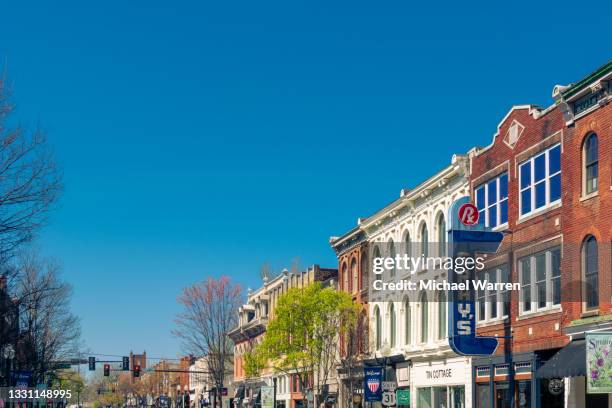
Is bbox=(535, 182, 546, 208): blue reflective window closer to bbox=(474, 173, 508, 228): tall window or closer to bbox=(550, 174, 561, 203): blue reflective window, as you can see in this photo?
bbox=(550, 174, 561, 203): blue reflective window

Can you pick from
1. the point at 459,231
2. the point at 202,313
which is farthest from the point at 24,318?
the point at 459,231

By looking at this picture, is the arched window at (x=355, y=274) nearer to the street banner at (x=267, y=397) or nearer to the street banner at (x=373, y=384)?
the street banner at (x=373, y=384)

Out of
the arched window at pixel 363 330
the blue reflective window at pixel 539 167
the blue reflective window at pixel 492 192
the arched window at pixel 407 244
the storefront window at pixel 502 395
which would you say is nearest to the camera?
the blue reflective window at pixel 539 167

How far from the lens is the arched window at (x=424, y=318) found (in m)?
52.0

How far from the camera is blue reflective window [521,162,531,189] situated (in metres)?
39.5

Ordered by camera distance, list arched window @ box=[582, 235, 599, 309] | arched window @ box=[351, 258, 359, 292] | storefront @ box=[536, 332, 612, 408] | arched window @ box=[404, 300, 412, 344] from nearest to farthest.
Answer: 1. storefront @ box=[536, 332, 612, 408]
2. arched window @ box=[582, 235, 599, 309]
3. arched window @ box=[404, 300, 412, 344]
4. arched window @ box=[351, 258, 359, 292]

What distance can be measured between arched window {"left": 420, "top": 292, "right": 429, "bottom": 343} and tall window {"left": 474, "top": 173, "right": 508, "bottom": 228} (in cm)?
942

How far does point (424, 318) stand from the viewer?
172 ft

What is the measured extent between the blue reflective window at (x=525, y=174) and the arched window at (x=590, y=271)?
5.63 metres

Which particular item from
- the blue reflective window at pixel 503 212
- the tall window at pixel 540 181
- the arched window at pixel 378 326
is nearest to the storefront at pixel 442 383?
the arched window at pixel 378 326

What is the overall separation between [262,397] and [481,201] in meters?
52.4

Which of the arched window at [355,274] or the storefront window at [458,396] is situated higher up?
the arched window at [355,274]

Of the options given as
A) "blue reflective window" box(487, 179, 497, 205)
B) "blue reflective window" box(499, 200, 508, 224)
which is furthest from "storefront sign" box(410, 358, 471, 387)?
"blue reflective window" box(487, 179, 497, 205)

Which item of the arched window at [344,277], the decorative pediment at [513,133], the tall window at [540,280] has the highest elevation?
the decorative pediment at [513,133]
